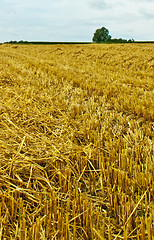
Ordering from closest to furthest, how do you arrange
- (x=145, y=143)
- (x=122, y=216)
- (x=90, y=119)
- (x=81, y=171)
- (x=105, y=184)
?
(x=122, y=216) < (x=105, y=184) < (x=81, y=171) < (x=145, y=143) < (x=90, y=119)

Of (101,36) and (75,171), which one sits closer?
(75,171)

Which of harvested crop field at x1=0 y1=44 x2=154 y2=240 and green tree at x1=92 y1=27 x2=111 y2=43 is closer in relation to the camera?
harvested crop field at x1=0 y1=44 x2=154 y2=240

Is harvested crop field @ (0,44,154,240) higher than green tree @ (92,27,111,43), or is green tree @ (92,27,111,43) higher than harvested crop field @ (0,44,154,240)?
green tree @ (92,27,111,43)

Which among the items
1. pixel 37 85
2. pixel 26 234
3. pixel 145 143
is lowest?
pixel 26 234

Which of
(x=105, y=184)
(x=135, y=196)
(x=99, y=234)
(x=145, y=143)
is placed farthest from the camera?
(x=145, y=143)

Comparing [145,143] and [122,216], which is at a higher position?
[145,143]

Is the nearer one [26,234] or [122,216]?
[26,234]

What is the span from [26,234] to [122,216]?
1.49 feet

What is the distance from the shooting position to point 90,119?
93.7 inches

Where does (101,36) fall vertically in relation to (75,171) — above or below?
above

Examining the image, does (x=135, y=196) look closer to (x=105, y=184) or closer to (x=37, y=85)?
(x=105, y=184)

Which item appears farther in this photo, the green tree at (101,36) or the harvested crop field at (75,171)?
the green tree at (101,36)

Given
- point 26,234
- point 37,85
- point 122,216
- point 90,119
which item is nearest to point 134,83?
point 37,85

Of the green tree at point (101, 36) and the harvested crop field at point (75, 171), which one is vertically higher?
the green tree at point (101, 36)
